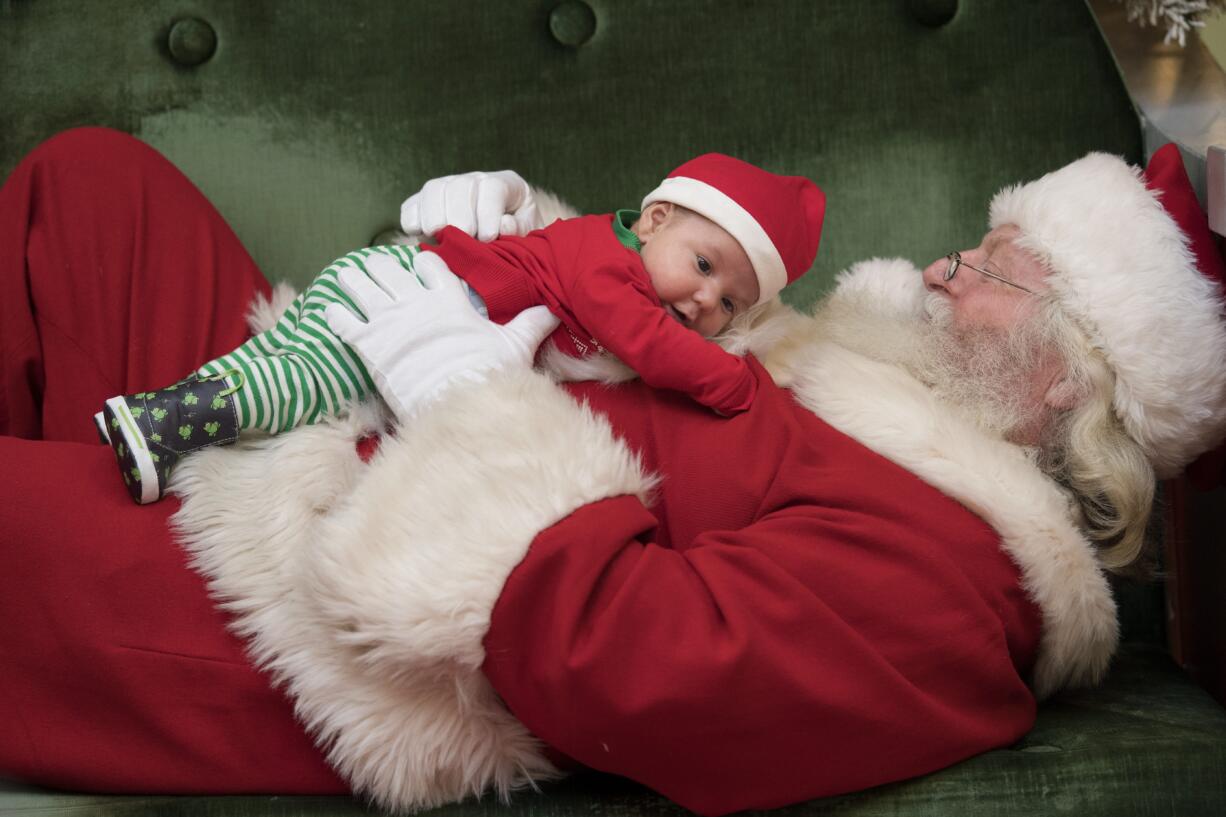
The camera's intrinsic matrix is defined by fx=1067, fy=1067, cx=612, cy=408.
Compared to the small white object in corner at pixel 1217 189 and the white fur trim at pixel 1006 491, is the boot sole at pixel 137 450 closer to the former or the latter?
the white fur trim at pixel 1006 491

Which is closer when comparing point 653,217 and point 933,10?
point 653,217

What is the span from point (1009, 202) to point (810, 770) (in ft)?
2.59

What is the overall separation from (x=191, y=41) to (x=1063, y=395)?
1490 mm

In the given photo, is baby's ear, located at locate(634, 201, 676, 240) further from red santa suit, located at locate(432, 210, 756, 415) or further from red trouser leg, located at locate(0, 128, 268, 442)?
red trouser leg, located at locate(0, 128, 268, 442)

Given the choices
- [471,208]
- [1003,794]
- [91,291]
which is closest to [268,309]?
[91,291]

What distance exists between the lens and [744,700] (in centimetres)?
102

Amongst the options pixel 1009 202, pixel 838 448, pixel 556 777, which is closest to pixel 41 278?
pixel 556 777

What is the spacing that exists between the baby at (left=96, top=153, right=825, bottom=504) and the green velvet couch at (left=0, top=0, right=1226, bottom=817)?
336 millimetres

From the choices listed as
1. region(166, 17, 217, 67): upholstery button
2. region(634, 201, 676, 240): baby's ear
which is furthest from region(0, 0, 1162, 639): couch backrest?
region(634, 201, 676, 240): baby's ear

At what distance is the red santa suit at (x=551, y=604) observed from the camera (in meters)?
1.03

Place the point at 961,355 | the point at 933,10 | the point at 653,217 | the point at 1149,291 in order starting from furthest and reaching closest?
the point at 933,10 < the point at 653,217 < the point at 961,355 < the point at 1149,291

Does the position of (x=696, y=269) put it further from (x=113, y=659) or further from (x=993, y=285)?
(x=113, y=659)

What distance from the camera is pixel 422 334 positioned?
4.22 feet

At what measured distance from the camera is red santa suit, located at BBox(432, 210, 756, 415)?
50.0 inches
